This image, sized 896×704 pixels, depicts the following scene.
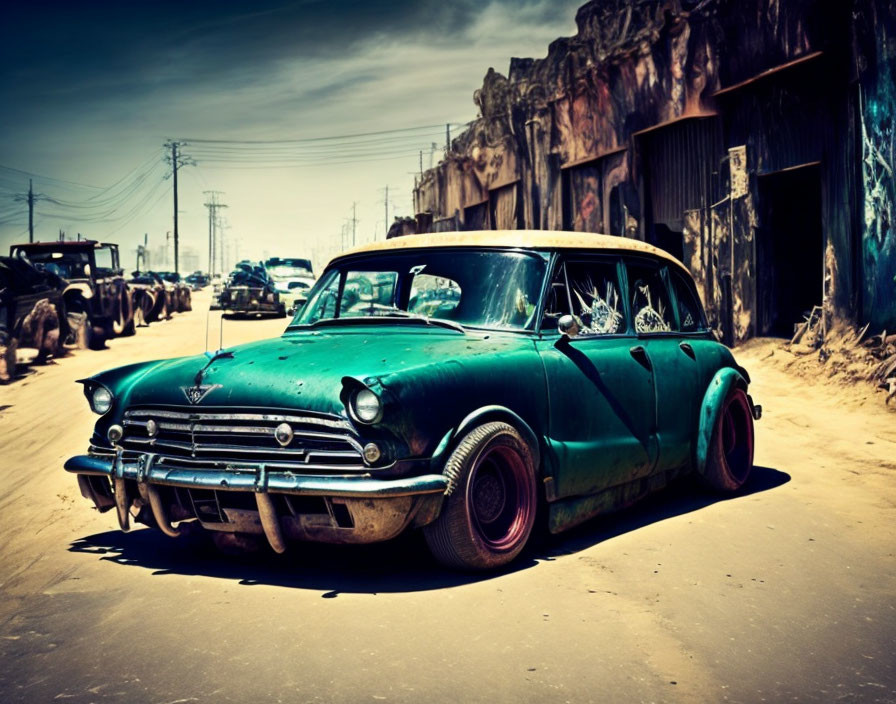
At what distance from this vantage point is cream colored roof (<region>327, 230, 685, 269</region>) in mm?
5445

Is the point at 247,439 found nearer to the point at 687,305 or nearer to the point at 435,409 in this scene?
the point at 435,409

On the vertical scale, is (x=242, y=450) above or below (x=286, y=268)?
below

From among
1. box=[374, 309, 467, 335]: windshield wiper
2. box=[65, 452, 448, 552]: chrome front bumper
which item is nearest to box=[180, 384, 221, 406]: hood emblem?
box=[65, 452, 448, 552]: chrome front bumper

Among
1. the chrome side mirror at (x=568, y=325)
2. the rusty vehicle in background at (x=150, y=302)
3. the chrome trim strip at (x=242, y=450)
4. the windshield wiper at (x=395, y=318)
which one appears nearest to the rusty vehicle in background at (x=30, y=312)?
the rusty vehicle in background at (x=150, y=302)

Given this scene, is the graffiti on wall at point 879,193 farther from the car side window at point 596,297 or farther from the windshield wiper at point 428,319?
the windshield wiper at point 428,319

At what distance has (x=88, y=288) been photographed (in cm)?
2162

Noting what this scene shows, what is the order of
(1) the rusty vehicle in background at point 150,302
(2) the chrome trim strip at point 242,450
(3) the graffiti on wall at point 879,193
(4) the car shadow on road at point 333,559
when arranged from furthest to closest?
(1) the rusty vehicle in background at point 150,302
(3) the graffiti on wall at point 879,193
(4) the car shadow on road at point 333,559
(2) the chrome trim strip at point 242,450

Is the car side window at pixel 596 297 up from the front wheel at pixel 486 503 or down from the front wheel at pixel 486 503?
up

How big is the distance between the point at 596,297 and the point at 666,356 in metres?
0.67

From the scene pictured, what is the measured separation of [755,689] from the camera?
3.25 metres

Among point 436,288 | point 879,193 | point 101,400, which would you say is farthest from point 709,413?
point 879,193

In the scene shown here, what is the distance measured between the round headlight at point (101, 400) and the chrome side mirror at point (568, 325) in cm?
231

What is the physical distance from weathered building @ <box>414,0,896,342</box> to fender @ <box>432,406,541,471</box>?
26.3 feet

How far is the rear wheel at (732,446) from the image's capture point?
635cm
